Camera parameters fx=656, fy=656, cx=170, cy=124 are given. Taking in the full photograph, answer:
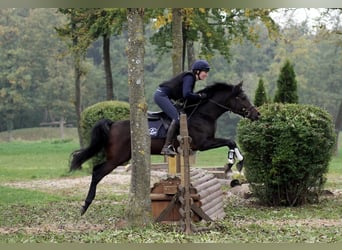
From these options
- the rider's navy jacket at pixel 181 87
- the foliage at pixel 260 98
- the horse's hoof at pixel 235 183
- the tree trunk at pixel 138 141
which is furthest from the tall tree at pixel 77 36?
the tree trunk at pixel 138 141

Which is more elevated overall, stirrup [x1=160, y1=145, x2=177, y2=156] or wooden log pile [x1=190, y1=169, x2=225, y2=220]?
stirrup [x1=160, y1=145, x2=177, y2=156]

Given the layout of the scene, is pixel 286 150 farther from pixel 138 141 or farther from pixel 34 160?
pixel 34 160

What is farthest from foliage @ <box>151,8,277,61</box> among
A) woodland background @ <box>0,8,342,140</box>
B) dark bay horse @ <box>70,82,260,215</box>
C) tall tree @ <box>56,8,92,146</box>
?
woodland background @ <box>0,8,342,140</box>

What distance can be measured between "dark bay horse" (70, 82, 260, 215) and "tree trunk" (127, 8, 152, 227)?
1741 mm

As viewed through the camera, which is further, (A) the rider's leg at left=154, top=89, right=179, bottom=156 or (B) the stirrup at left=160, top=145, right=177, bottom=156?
(A) the rider's leg at left=154, top=89, right=179, bottom=156

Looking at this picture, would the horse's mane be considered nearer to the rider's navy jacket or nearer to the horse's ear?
the horse's ear

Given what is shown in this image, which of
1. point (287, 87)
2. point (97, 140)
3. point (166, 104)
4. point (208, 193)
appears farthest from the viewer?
point (287, 87)

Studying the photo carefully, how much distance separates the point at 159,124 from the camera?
33.2 ft

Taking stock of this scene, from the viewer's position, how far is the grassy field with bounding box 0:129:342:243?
7605 mm

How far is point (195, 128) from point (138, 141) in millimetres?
A: 2009

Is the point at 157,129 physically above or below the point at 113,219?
above

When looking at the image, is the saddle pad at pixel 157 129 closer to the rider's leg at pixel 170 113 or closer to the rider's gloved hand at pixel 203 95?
the rider's leg at pixel 170 113

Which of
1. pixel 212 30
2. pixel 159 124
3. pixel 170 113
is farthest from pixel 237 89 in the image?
pixel 212 30

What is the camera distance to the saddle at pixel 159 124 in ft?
33.0
